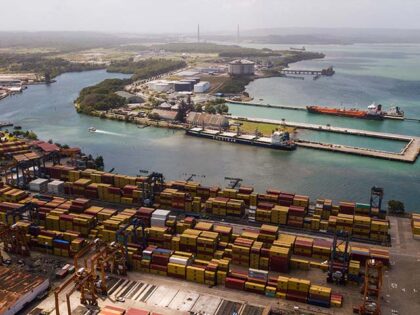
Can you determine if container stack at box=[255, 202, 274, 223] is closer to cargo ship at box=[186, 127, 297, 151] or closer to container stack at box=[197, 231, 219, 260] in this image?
container stack at box=[197, 231, 219, 260]

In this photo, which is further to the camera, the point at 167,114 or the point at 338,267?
the point at 167,114

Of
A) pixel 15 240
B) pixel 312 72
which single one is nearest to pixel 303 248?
pixel 15 240

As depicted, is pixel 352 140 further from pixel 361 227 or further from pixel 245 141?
pixel 361 227

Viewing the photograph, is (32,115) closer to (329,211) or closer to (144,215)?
(144,215)

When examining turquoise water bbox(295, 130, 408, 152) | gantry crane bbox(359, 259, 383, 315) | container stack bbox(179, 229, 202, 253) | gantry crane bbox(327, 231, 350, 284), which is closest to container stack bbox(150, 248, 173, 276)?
container stack bbox(179, 229, 202, 253)

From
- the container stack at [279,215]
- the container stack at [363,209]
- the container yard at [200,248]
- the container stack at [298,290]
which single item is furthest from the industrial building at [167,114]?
the container stack at [298,290]

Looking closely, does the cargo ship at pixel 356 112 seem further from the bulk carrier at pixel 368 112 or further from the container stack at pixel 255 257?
the container stack at pixel 255 257

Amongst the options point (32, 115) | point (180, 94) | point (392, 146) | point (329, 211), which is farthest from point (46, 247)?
point (180, 94)

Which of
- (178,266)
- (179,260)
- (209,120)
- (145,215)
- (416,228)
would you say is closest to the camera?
(178,266)
